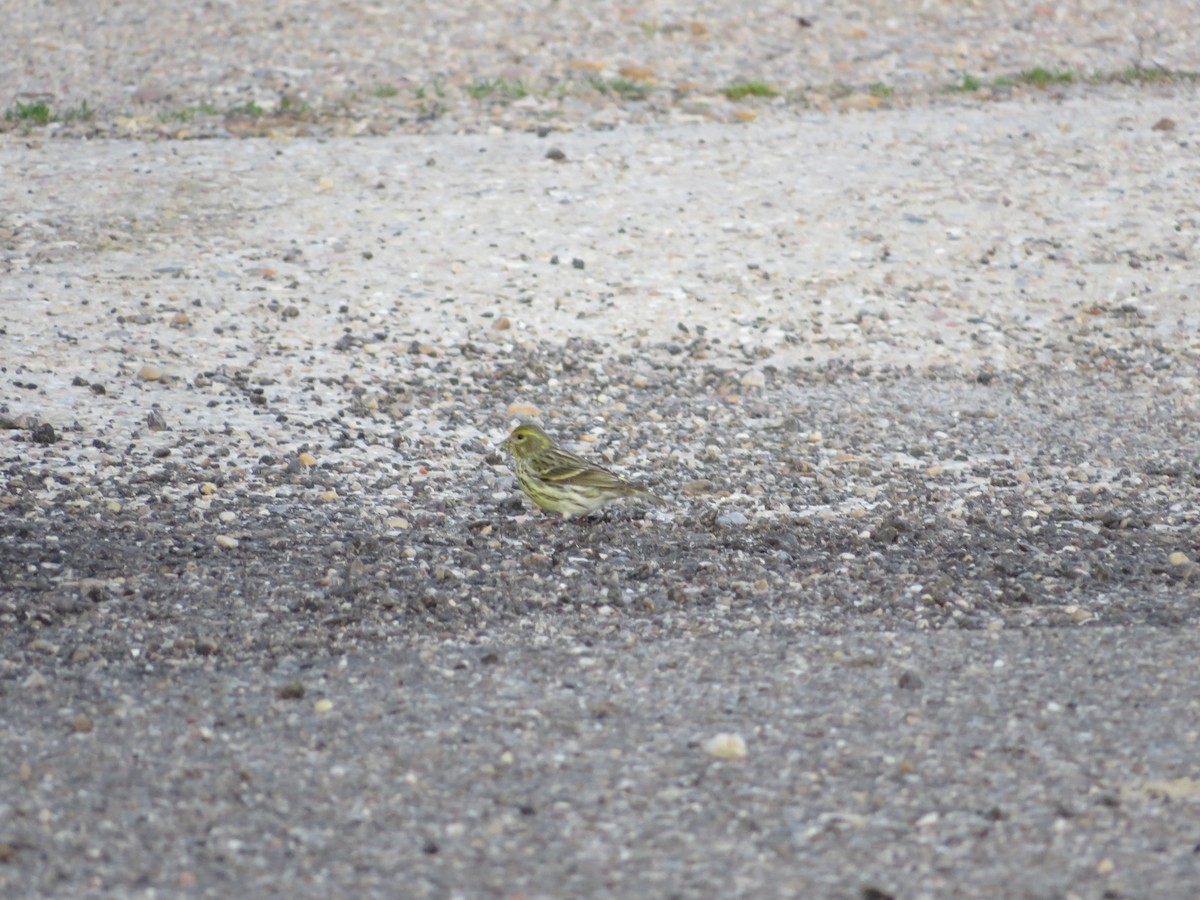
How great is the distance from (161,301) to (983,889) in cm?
776

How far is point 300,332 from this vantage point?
10367mm

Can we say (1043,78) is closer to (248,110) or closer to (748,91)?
(748,91)

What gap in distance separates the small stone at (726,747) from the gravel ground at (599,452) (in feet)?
0.06

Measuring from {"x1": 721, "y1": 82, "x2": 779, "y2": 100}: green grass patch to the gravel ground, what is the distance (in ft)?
0.50

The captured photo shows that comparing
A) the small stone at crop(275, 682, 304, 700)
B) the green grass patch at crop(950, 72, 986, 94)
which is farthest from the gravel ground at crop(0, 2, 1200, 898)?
the green grass patch at crop(950, 72, 986, 94)

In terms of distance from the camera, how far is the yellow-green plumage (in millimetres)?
7727

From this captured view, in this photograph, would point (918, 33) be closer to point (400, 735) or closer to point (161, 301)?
point (161, 301)

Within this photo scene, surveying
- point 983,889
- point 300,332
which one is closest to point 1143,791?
point 983,889

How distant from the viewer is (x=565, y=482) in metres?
7.71

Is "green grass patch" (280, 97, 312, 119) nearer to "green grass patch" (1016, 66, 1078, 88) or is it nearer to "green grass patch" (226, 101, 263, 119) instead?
"green grass patch" (226, 101, 263, 119)

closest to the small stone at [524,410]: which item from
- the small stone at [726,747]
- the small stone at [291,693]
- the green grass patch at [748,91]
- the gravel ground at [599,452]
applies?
the gravel ground at [599,452]

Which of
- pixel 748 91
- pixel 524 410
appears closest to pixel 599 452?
pixel 524 410

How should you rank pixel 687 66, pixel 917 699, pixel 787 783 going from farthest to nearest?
pixel 687 66, pixel 917 699, pixel 787 783

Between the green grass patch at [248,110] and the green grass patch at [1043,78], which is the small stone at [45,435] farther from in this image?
the green grass patch at [1043,78]
